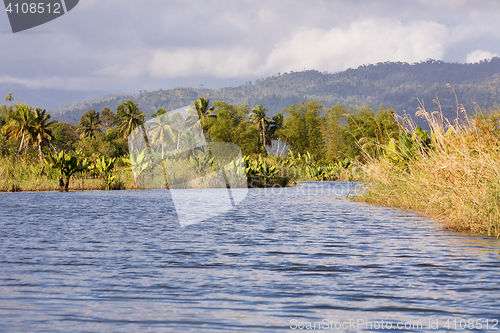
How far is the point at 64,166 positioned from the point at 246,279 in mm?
27013

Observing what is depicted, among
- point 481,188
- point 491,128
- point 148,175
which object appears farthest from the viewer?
point 148,175

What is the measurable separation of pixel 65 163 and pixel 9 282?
25690mm

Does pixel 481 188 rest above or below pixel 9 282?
above

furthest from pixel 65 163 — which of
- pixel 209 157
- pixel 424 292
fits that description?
pixel 424 292

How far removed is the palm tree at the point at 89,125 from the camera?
9962 centimetres

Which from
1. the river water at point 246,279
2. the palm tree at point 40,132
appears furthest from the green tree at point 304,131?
the river water at point 246,279

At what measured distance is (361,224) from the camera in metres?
12.6

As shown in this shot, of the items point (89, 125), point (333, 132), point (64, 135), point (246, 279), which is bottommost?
point (246, 279)

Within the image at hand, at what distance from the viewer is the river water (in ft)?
15.1

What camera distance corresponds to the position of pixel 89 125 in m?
105

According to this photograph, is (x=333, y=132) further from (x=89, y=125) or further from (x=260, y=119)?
(x=89, y=125)

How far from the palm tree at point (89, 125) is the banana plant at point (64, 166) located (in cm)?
6827

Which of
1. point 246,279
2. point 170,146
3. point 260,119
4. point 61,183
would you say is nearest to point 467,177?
point 246,279

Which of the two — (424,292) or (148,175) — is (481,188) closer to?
(424,292)
